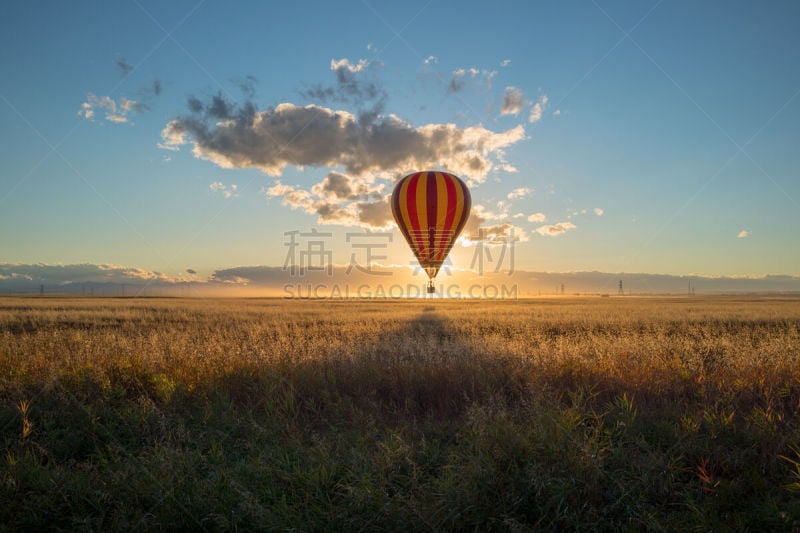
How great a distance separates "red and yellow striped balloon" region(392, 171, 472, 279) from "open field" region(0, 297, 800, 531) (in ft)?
51.5

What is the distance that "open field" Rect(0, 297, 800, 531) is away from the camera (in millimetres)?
3777

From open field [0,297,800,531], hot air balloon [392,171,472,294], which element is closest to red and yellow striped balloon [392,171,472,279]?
hot air balloon [392,171,472,294]

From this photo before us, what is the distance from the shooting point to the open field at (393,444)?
3.78 metres

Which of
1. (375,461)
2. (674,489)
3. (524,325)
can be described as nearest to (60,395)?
(375,461)

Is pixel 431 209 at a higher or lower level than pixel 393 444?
higher

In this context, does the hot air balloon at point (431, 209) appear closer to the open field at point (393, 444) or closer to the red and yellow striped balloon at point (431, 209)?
the red and yellow striped balloon at point (431, 209)

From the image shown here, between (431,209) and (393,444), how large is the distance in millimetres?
19676

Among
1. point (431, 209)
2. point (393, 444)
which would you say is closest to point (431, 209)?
point (431, 209)

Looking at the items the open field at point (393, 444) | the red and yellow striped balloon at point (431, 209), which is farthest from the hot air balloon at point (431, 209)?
the open field at point (393, 444)

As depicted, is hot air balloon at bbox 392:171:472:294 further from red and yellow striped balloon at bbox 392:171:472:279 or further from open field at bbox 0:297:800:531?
open field at bbox 0:297:800:531

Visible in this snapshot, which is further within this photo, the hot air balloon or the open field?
the hot air balloon

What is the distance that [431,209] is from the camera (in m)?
23.7

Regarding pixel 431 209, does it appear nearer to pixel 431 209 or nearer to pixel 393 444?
pixel 431 209

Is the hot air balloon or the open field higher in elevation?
the hot air balloon
